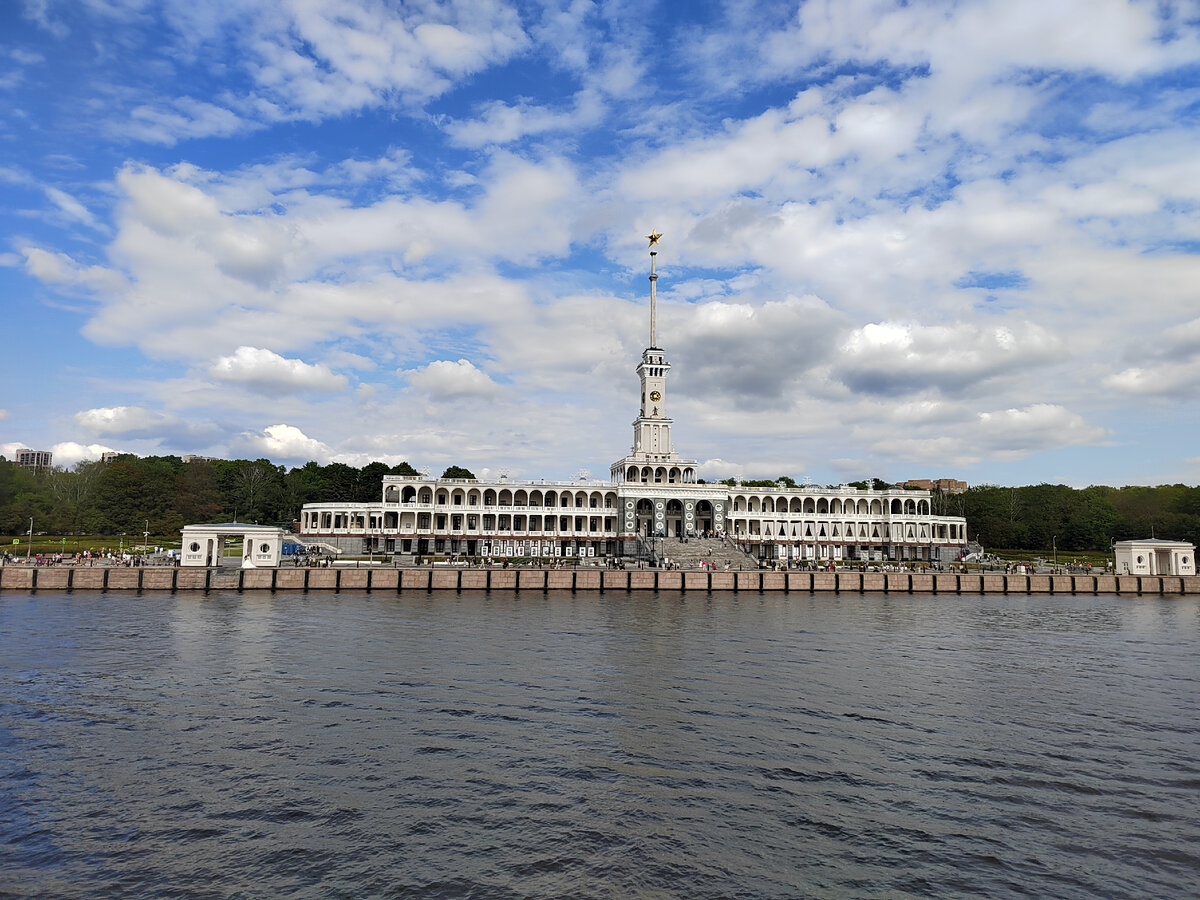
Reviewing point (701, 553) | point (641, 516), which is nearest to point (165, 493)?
point (641, 516)

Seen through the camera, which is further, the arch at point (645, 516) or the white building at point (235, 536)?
the arch at point (645, 516)

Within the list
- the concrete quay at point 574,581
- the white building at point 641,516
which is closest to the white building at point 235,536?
the concrete quay at point 574,581

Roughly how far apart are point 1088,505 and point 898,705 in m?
127

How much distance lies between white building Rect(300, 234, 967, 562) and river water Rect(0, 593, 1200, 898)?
6980cm

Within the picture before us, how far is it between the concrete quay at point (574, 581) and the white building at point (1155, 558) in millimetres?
2605

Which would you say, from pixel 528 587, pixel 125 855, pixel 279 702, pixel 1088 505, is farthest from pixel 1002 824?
pixel 1088 505

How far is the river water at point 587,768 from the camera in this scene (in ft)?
49.9

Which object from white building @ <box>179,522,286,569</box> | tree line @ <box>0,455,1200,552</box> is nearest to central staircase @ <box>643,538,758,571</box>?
white building @ <box>179,522,286,569</box>

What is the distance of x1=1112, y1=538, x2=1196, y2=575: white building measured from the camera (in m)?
84.1

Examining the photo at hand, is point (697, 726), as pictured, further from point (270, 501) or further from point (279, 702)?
point (270, 501)

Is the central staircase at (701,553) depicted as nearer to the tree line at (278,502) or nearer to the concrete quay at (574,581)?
the concrete quay at (574,581)

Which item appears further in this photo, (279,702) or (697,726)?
(279,702)

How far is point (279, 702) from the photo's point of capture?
27312 mm

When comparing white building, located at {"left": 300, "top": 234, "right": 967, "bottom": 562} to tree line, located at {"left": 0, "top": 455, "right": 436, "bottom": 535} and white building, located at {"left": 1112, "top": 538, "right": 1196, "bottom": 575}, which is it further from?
white building, located at {"left": 1112, "top": 538, "right": 1196, "bottom": 575}
